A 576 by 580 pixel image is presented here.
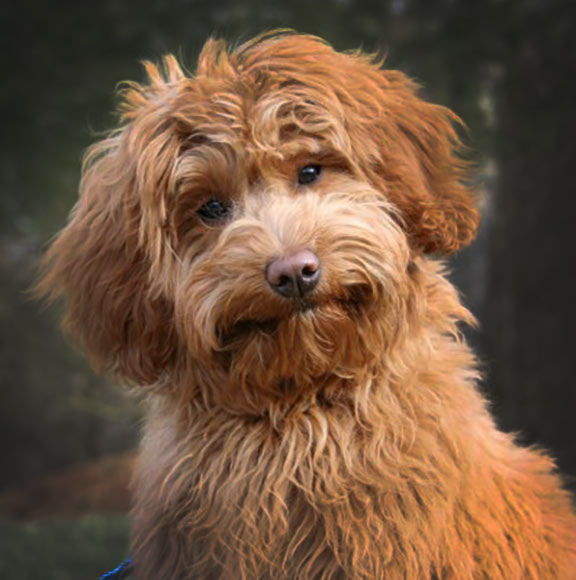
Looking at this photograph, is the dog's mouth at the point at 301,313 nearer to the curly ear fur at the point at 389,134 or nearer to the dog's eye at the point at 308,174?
the curly ear fur at the point at 389,134

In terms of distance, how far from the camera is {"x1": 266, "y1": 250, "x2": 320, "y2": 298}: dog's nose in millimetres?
2324

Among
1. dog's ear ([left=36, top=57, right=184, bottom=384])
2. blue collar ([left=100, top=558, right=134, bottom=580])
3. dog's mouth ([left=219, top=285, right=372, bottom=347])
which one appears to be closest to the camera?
dog's mouth ([left=219, top=285, right=372, bottom=347])

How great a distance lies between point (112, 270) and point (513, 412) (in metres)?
4.62

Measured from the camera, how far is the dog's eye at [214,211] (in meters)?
2.72

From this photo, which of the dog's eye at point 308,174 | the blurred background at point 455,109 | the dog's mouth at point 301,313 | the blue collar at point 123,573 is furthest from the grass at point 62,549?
the dog's eye at point 308,174

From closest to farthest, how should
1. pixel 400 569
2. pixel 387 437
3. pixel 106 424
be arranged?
pixel 400 569 → pixel 387 437 → pixel 106 424

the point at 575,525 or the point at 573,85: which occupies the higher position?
the point at 573,85

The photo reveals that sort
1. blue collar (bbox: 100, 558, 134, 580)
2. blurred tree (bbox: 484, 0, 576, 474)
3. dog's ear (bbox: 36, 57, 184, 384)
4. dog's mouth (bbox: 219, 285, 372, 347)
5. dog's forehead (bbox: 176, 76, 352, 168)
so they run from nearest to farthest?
dog's mouth (bbox: 219, 285, 372, 347), dog's forehead (bbox: 176, 76, 352, 168), dog's ear (bbox: 36, 57, 184, 384), blue collar (bbox: 100, 558, 134, 580), blurred tree (bbox: 484, 0, 576, 474)

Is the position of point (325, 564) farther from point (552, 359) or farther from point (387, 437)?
point (552, 359)

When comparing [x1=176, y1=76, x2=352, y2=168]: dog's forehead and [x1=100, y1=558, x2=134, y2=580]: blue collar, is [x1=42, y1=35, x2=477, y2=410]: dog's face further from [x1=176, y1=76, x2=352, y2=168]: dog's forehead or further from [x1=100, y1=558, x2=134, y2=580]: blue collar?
[x1=100, y1=558, x2=134, y2=580]: blue collar

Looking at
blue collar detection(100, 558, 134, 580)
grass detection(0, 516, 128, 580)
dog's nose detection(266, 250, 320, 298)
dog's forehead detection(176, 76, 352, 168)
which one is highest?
dog's forehead detection(176, 76, 352, 168)

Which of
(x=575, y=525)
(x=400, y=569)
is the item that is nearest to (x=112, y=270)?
(x=400, y=569)

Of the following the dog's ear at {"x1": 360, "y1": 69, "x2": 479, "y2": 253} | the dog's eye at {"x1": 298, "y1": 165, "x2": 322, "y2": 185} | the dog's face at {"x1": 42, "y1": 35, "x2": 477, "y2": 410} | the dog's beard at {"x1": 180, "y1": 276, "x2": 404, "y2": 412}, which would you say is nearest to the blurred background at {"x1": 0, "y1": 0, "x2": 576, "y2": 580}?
the dog's ear at {"x1": 360, "y1": 69, "x2": 479, "y2": 253}

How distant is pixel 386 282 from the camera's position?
98.0 inches
